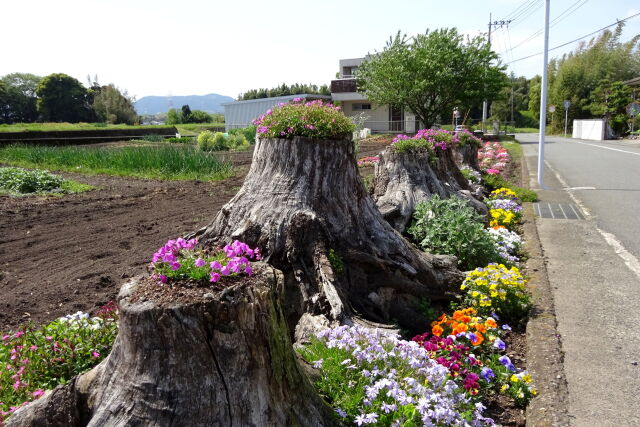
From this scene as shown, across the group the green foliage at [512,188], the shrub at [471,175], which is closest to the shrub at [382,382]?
the shrub at [471,175]

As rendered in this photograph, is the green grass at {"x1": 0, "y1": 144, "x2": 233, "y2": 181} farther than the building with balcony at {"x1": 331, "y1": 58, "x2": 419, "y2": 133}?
No

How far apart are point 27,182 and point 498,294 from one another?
37.6 feet

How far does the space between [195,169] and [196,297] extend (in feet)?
42.4

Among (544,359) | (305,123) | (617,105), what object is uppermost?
(617,105)

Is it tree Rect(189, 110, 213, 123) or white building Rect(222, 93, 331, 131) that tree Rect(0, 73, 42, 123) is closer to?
tree Rect(189, 110, 213, 123)

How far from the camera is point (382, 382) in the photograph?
2477 millimetres

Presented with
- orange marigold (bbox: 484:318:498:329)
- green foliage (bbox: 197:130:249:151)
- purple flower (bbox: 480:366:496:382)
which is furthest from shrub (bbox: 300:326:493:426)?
green foliage (bbox: 197:130:249:151)

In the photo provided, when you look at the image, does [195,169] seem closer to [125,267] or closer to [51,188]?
[51,188]

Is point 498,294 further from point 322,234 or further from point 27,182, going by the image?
point 27,182

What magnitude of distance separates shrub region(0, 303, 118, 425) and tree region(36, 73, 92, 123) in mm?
52413

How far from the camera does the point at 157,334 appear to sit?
1.95m

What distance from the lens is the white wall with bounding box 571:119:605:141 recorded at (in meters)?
38.3

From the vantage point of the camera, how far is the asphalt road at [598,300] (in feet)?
10.1

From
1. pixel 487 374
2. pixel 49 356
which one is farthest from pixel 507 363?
pixel 49 356
